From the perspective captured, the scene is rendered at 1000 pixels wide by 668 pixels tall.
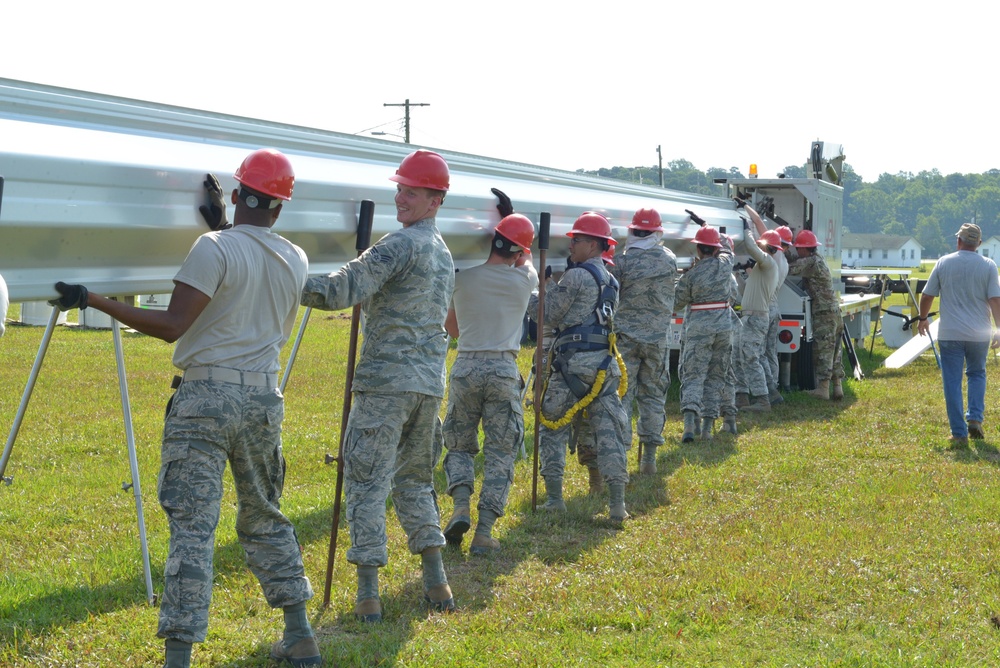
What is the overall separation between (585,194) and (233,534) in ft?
12.5

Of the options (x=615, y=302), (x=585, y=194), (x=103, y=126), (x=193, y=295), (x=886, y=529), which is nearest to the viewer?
(x=193, y=295)

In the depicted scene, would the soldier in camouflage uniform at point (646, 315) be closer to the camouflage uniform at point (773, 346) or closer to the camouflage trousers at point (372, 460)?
the camouflage trousers at point (372, 460)

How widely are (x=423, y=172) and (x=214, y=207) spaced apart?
0.98 meters

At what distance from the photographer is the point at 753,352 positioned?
41.0 ft

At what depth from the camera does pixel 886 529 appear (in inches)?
283

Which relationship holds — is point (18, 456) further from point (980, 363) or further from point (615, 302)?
point (980, 363)

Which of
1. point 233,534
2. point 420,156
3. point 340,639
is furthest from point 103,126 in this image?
point 233,534

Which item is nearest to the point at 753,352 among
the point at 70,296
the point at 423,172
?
the point at 423,172

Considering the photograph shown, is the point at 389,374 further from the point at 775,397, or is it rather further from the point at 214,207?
the point at 775,397

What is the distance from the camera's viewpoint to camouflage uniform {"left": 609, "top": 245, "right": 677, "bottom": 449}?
9.02 metres

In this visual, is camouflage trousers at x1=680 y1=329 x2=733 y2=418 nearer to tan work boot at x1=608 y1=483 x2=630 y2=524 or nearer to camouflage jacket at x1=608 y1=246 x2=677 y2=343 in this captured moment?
camouflage jacket at x1=608 y1=246 x2=677 y2=343

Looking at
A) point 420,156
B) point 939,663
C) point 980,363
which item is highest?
point 420,156

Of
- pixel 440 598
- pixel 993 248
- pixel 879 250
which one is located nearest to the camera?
pixel 440 598

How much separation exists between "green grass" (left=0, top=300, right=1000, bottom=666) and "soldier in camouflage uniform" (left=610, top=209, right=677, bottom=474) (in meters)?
0.42
